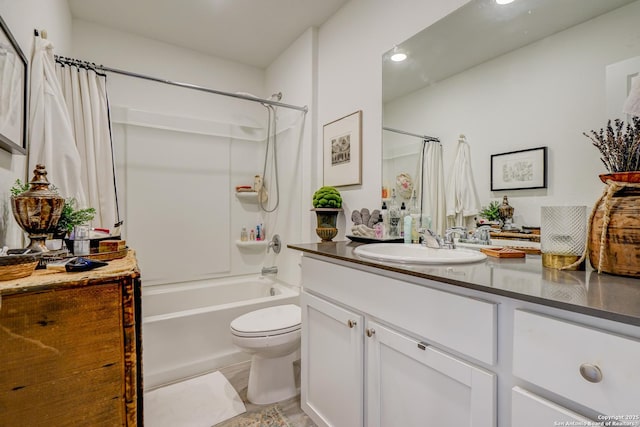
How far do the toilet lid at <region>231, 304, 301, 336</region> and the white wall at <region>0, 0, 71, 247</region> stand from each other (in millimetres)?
1076

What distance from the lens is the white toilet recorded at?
5.41 ft

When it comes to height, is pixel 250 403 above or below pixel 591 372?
below

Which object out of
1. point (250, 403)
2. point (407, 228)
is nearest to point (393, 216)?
point (407, 228)

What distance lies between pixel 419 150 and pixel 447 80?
1.20ft

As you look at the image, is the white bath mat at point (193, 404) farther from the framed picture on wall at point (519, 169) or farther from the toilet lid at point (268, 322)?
the framed picture on wall at point (519, 169)

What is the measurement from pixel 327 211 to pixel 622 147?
4.63 ft

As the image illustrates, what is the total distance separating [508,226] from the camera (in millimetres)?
1276

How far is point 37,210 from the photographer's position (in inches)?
36.7

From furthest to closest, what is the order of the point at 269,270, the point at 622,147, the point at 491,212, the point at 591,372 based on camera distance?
the point at 269,270 < the point at 491,212 < the point at 622,147 < the point at 591,372

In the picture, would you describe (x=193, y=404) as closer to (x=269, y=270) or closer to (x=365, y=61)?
(x=269, y=270)

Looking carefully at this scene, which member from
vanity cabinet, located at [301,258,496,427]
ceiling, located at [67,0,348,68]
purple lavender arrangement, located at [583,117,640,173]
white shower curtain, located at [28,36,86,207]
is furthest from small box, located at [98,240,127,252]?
ceiling, located at [67,0,348,68]

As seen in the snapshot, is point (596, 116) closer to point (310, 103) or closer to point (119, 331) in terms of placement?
point (119, 331)

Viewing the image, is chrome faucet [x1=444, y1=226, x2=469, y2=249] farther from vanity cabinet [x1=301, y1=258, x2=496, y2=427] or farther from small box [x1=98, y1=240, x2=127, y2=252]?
small box [x1=98, y1=240, x2=127, y2=252]

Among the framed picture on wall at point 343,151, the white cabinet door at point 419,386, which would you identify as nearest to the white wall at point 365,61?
the framed picture on wall at point 343,151
